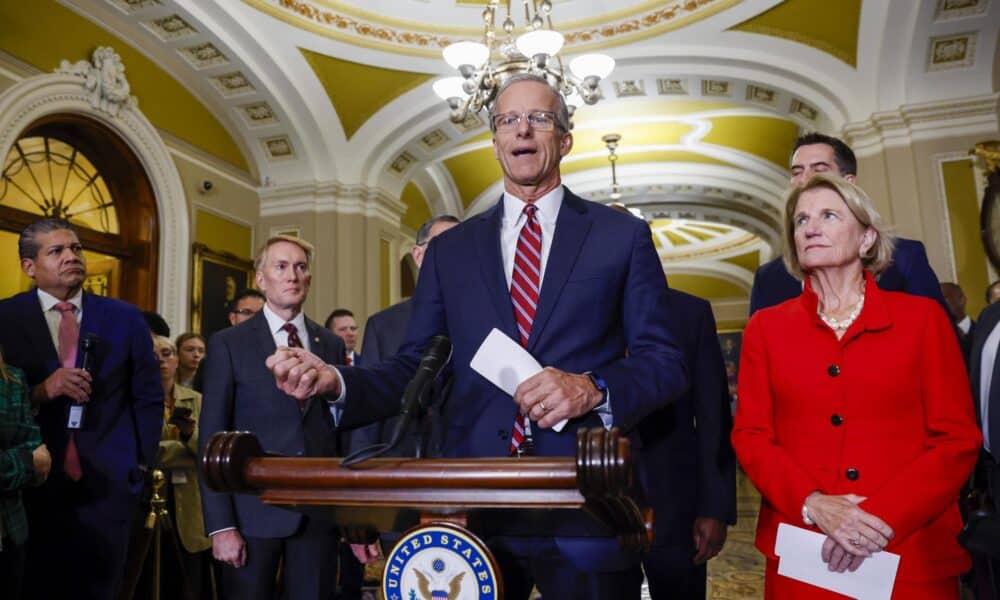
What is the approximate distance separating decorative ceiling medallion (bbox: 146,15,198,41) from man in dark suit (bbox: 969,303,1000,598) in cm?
629

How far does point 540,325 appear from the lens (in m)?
1.38

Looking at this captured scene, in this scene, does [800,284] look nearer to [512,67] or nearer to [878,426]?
[878,426]

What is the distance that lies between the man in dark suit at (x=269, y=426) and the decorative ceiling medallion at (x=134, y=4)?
469 centimetres

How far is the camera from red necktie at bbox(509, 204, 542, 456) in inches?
56.3

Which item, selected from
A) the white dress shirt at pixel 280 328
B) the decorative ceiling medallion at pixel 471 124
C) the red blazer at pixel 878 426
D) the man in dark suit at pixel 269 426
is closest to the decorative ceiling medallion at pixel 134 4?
the decorative ceiling medallion at pixel 471 124

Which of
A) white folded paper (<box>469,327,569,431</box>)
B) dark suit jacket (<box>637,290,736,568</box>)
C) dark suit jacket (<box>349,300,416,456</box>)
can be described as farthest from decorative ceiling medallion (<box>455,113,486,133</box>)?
white folded paper (<box>469,327,569,431</box>)

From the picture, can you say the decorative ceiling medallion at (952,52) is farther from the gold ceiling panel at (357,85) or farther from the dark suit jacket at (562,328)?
the dark suit jacket at (562,328)

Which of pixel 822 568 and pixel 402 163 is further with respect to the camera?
pixel 402 163

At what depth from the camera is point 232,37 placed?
6.84 metres

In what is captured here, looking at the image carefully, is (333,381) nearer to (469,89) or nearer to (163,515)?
(163,515)

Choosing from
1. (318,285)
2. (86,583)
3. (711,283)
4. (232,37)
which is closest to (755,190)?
(318,285)

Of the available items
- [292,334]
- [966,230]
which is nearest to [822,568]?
[292,334]

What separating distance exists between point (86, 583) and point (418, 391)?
6.76 ft

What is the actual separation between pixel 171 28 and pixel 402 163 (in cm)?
301
